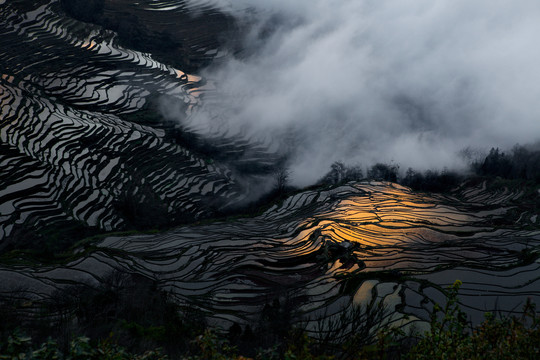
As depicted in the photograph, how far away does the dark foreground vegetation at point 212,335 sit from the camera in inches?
93.4

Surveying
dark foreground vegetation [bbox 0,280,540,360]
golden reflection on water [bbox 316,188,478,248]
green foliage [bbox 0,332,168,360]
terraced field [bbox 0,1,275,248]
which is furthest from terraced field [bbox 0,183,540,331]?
green foliage [bbox 0,332,168,360]

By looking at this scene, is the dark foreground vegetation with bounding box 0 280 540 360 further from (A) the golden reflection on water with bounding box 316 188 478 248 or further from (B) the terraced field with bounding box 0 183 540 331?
(A) the golden reflection on water with bounding box 316 188 478 248

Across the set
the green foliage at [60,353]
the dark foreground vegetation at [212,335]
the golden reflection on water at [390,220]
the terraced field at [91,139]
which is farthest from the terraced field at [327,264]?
the green foliage at [60,353]

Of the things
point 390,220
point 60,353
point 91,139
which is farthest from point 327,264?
point 91,139

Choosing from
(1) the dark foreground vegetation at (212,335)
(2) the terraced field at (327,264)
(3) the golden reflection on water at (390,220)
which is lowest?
(1) the dark foreground vegetation at (212,335)

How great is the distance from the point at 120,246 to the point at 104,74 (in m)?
12.7

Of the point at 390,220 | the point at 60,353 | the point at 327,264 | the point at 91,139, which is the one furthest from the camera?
the point at 91,139

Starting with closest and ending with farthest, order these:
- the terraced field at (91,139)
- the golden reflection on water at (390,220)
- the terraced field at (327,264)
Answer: the terraced field at (327,264)
the golden reflection on water at (390,220)
the terraced field at (91,139)

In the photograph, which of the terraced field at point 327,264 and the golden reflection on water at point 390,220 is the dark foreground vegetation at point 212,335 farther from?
the golden reflection on water at point 390,220

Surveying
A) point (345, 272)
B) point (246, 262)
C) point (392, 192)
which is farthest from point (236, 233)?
point (392, 192)

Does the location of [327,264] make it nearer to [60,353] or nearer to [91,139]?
[60,353]

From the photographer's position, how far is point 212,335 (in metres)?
2.61

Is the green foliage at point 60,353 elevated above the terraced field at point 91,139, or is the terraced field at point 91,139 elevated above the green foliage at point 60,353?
the terraced field at point 91,139

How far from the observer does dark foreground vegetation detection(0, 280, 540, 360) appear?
2.37 m
